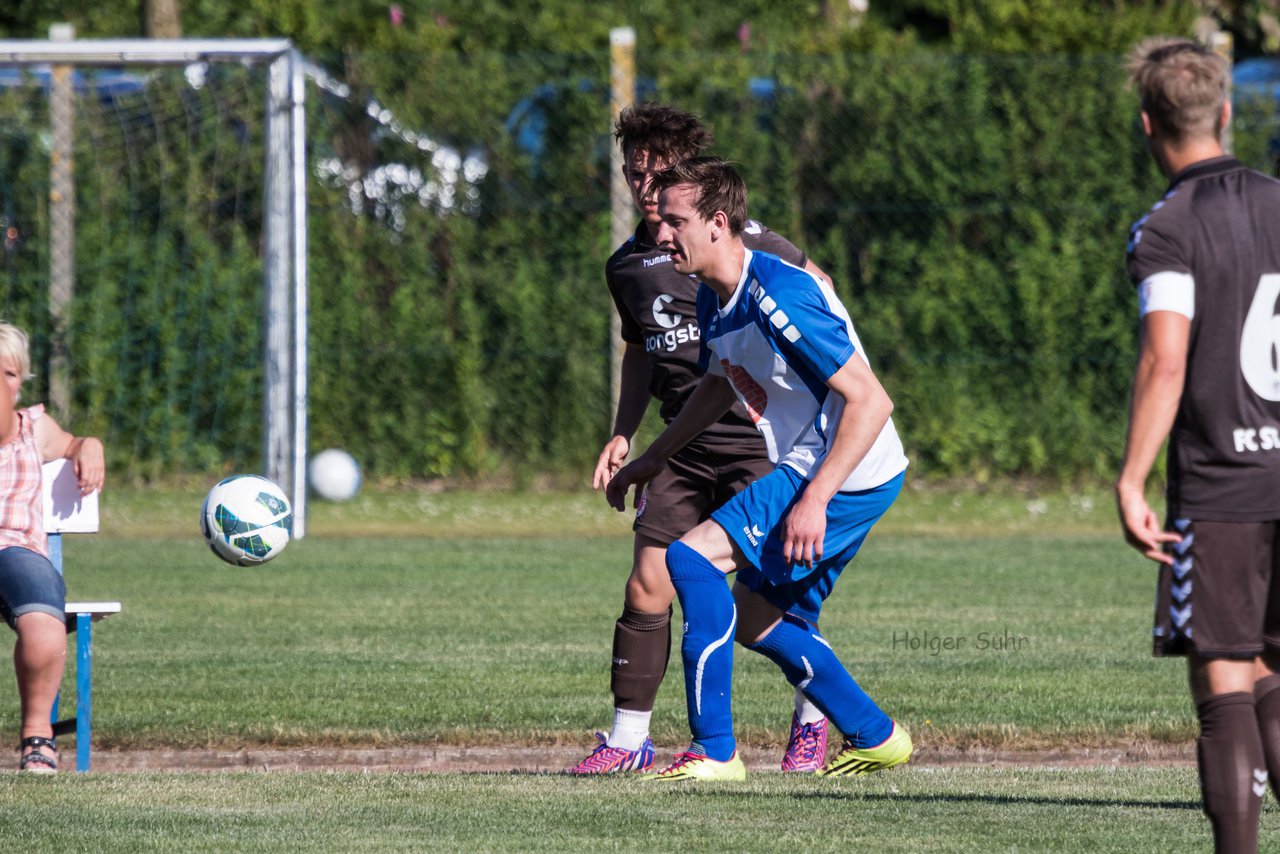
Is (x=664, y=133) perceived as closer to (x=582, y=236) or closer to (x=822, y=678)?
(x=822, y=678)

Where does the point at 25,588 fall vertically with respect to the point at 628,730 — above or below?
above

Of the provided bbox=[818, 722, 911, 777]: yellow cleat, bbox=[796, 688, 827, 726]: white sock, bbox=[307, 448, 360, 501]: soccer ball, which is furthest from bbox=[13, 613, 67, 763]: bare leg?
bbox=[307, 448, 360, 501]: soccer ball

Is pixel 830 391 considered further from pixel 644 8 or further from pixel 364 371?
pixel 644 8

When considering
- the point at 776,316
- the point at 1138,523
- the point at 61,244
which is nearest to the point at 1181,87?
the point at 1138,523

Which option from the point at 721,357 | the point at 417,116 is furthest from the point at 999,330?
the point at 721,357

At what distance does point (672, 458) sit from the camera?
20.6ft

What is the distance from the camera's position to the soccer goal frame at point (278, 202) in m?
12.7

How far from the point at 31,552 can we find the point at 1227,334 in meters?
3.93

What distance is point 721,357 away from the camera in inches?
212

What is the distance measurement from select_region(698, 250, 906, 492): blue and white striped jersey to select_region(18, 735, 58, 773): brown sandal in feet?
8.01

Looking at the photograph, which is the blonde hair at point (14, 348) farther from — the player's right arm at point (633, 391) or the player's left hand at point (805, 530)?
the player's left hand at point (805, 530)

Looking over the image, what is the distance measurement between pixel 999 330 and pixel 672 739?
30.6 ft

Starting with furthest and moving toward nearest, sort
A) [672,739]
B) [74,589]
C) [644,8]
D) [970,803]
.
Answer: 1. [644,8]
2. [74,589]
3. [672,739]
4. [970,803]
